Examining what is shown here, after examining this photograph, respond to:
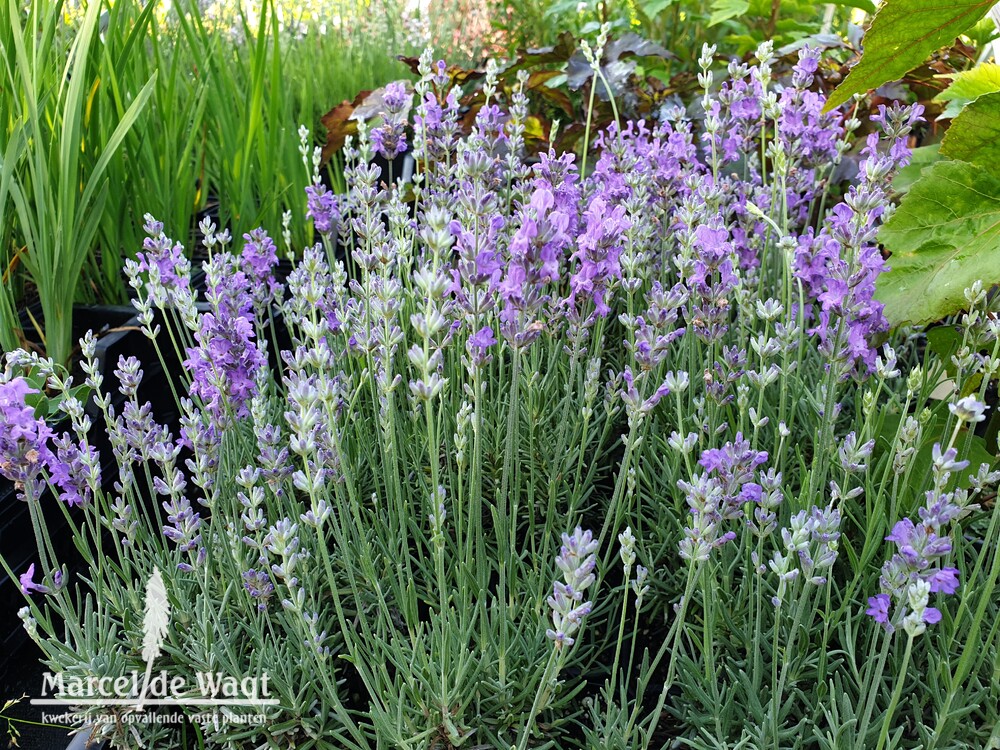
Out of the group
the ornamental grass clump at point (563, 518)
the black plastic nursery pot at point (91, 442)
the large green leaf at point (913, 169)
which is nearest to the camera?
the ornamental grass clump at point (563, 518)

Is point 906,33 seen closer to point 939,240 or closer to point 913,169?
point 939,240

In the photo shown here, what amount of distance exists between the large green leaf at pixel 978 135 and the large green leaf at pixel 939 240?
0.04m

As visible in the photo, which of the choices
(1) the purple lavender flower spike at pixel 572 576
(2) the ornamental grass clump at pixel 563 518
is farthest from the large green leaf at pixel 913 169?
(1) the purple lavender flower spike at pixel 572 576

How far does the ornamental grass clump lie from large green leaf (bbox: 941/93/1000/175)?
145mm

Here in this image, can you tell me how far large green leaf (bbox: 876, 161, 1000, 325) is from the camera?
1.34 metres

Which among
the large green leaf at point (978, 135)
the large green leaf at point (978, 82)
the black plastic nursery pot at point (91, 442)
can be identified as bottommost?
the black plastic nursery pot at point (91, 442)

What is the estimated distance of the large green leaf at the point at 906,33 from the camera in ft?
4.62

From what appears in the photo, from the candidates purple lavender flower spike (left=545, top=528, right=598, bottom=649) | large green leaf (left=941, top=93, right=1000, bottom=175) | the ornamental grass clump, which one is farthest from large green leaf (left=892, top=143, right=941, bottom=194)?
purple lavender flower spike (left=545, top=528, right=598, bottom=649)

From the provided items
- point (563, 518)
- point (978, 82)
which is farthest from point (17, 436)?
point (978, 82)

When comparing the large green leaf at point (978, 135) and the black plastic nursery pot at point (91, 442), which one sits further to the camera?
the black plastic nursery pot at point (91, 442)

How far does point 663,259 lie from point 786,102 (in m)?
0.45

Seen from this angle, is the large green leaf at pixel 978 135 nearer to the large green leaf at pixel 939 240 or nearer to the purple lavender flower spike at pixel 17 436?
the large green leaf at pixel 939 240

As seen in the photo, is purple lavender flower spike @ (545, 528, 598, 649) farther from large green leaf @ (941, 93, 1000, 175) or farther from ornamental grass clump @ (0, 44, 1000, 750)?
large green leaf @ (941, 93, 1000, 175)

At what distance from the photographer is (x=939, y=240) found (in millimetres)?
1412
